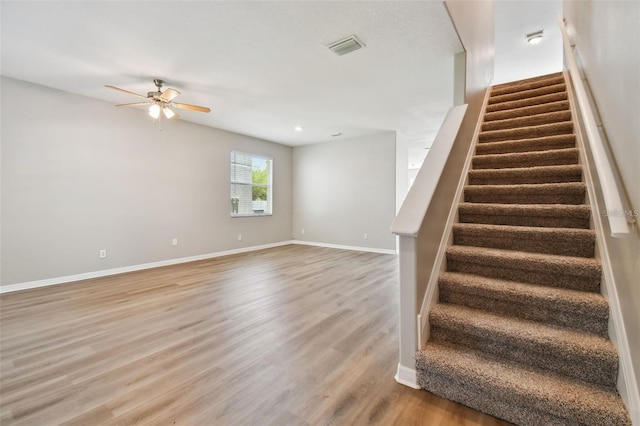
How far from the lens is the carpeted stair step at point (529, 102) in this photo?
3.35 metres

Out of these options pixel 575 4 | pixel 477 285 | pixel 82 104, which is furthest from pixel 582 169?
pixel 82 104

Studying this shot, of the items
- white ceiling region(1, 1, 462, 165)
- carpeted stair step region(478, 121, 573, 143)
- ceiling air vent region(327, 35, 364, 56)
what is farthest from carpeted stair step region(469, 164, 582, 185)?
ceiling air vent region(327, 35, 364, 56)

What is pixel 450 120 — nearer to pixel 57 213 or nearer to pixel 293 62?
pixel 293 62

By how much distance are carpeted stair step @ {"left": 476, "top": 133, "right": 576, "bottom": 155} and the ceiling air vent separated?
5.90 feet

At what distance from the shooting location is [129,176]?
173 inches

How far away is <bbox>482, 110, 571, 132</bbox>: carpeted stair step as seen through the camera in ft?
9.73

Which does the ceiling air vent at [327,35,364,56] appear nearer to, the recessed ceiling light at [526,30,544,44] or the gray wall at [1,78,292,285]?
the recessed ceiling light at [526,30,544,44]

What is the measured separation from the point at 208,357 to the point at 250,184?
4.93 metres

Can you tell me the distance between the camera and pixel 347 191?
6562 mm

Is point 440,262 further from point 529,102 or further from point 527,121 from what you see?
point 529,102

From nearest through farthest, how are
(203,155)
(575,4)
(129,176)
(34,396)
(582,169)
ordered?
(34,396), (582,169), (575,4), (129,176), (203,155)

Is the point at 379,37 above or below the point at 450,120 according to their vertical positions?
above

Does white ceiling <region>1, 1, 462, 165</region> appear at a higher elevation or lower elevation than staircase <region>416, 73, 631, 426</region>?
higher

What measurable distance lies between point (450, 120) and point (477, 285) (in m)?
1.48
